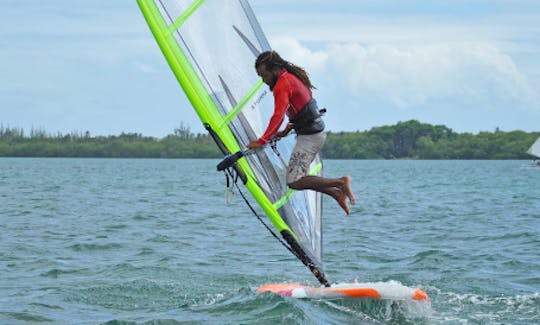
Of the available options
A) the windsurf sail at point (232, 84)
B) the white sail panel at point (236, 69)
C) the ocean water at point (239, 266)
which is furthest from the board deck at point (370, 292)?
the white sail panel at point (236, 69)

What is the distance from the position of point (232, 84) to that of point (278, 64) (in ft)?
2.27

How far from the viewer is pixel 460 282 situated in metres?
11.1

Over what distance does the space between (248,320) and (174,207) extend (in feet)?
55.4

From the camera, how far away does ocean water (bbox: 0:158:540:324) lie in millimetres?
8695

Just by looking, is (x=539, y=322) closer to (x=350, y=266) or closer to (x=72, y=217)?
(x=350, y=266)

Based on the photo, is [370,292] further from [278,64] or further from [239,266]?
[239,266]

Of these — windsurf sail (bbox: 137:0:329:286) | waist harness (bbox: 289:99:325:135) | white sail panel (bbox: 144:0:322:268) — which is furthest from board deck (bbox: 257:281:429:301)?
waist harness (bbox: 289:99:325:135)

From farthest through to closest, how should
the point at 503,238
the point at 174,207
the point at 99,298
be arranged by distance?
the point at 174,207
the point at 503,238
the point at 99,298

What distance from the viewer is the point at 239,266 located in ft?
40.9

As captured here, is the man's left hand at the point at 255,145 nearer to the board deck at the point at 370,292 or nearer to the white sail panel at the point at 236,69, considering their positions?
the white sail panel at the point at 236,69

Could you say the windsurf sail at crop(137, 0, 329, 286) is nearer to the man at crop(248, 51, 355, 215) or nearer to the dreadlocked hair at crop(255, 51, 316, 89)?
the man at crop(248, 51, 355, 215)

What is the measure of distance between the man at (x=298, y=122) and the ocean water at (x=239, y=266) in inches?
50.6

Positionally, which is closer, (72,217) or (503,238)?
(503,238)

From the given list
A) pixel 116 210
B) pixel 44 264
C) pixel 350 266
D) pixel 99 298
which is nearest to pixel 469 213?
pixel 116 210
